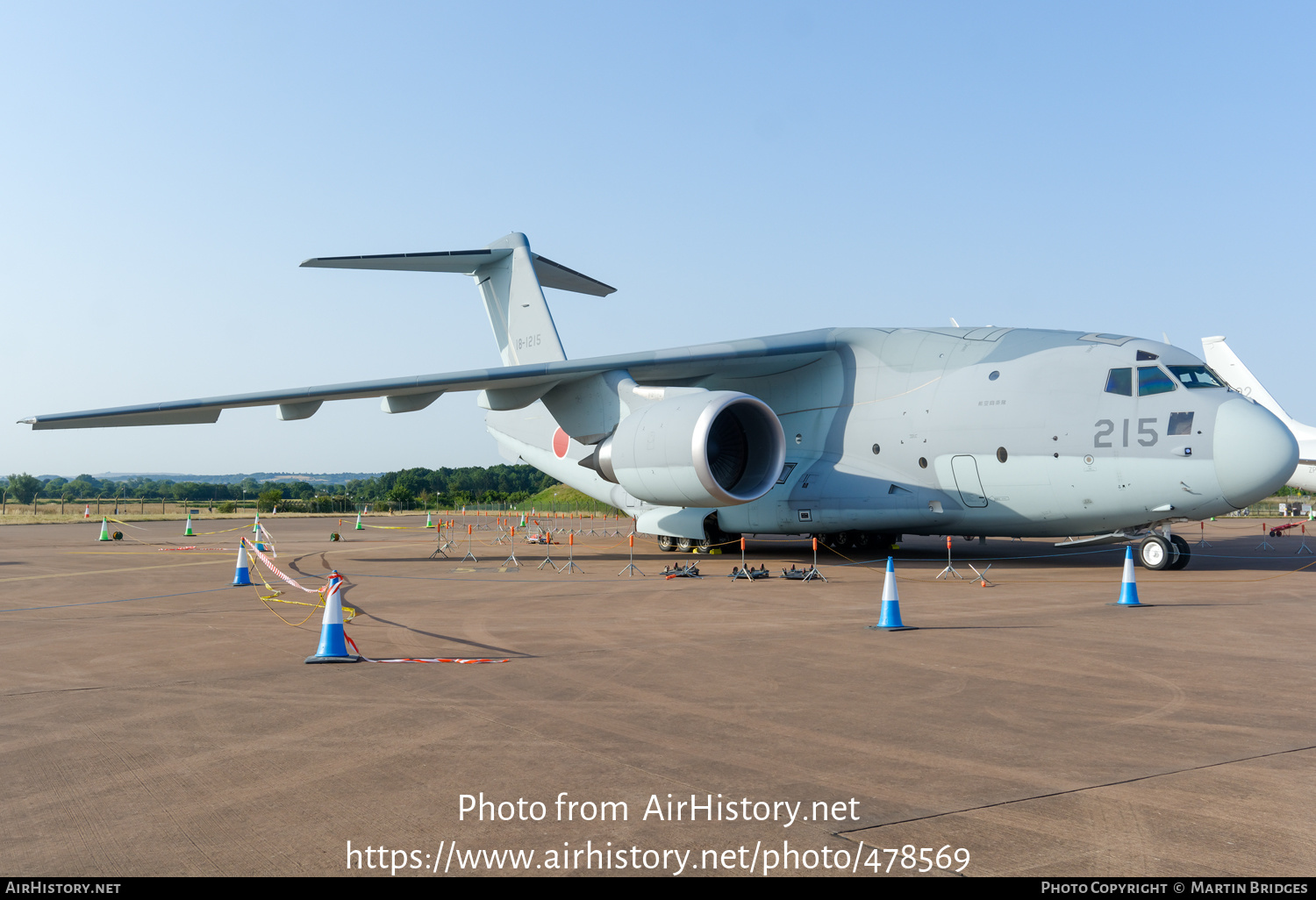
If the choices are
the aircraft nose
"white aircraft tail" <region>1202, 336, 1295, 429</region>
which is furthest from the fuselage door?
"white aircraft tail" <region>1202, 336, 1295, 429</region>

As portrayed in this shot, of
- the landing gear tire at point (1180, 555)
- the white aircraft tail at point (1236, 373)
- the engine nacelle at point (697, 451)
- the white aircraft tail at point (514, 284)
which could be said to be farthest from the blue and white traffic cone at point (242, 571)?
the white aircraft tail at point (1236, 373)

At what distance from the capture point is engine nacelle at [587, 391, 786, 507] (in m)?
14.1

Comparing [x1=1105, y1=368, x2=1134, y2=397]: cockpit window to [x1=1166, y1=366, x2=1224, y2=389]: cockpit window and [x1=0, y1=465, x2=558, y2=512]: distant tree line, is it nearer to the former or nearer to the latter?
[x1=1166, y1=366, x2=1224, y2=389]: cockpit window

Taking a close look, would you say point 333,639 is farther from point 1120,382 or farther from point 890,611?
point 1120,382

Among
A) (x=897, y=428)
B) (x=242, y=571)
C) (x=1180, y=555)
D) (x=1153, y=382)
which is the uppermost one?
(x=1153, y=382)

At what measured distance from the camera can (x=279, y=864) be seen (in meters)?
3.28

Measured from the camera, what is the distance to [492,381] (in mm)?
16156

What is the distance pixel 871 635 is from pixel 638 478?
22.6 feet

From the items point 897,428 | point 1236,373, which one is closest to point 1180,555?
point 897,428

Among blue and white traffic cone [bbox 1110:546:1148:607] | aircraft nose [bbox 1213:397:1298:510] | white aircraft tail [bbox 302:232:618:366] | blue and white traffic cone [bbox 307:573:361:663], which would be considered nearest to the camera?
blue and white traffic cone [bbox 307:573:361:663]

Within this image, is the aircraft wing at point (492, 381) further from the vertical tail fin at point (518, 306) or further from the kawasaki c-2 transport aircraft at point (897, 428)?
the vertical tail fin at point (518, 306)

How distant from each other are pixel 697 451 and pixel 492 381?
4.29 m

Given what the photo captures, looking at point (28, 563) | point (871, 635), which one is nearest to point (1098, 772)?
point (871, 635)

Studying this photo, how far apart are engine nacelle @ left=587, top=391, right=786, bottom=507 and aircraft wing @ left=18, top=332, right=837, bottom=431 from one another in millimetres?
1344
